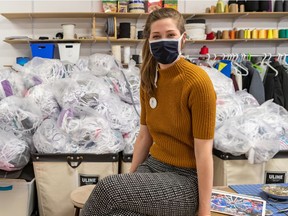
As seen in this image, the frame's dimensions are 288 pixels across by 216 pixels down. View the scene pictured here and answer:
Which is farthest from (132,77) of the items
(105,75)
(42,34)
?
(42,34)

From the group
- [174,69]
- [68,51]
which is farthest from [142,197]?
[68,51]

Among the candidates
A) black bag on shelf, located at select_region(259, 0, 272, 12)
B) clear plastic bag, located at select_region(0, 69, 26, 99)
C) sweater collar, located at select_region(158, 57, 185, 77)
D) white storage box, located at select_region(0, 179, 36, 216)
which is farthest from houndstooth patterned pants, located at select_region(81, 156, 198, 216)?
black bag on shelf, located at select_region(259, 0, 272, 12)

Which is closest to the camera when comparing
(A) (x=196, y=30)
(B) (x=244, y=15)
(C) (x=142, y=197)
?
(C) (x=142, y=197)

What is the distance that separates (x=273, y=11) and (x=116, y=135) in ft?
10.1

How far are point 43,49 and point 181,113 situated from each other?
9.61 feet

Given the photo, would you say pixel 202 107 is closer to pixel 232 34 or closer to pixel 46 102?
pixel 46 102

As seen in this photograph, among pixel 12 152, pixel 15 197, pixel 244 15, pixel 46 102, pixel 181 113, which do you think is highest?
pixel 244 15

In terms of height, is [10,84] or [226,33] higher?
[226,33]

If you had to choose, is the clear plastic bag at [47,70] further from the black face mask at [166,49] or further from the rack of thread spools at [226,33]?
the rack of thread spools at [226,33]

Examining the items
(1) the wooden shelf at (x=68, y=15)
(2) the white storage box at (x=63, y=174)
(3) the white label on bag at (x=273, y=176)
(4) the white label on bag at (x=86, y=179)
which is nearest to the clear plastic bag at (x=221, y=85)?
(3) the white label on bag at (x=273, y=176)

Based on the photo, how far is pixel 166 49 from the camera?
1282 mm

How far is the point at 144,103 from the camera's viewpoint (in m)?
1.49

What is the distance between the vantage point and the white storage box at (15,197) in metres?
1.99

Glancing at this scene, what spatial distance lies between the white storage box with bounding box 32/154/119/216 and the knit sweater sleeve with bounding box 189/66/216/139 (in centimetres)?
97
